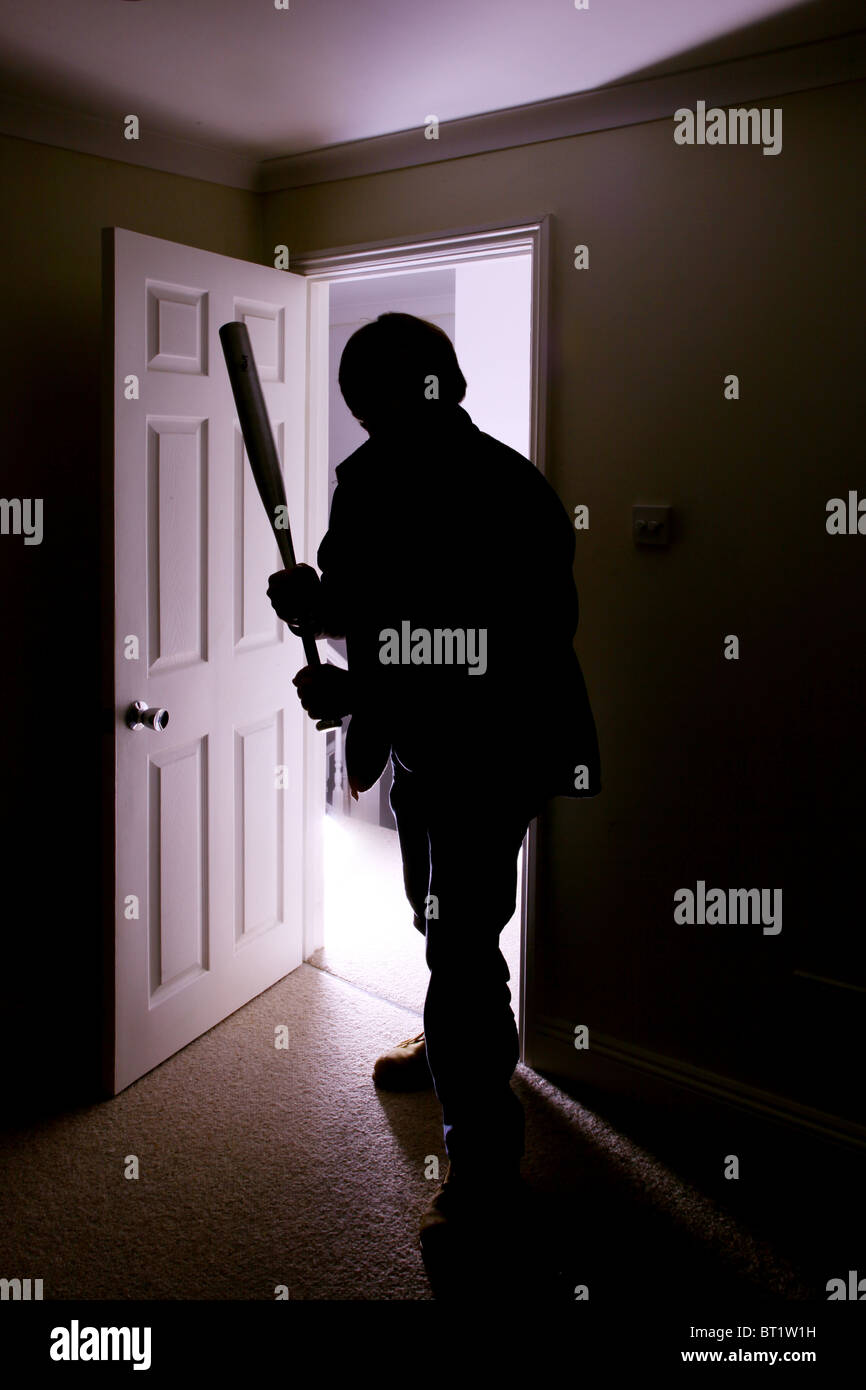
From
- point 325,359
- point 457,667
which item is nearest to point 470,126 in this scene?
point 325,359

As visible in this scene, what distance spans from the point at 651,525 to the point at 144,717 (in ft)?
3.90

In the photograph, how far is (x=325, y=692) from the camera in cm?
207

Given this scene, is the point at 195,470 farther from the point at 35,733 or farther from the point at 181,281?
the point at 35,733

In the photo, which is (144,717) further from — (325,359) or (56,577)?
(325,359)

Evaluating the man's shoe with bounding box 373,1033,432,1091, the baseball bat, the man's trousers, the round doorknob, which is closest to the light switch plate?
the man's trousers

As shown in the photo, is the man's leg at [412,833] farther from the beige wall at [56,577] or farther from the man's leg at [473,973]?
the beige wall at [56,577]

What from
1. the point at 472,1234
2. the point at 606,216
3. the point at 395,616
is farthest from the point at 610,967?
the point at 606,216

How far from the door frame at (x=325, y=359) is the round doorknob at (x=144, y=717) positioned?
0.73m

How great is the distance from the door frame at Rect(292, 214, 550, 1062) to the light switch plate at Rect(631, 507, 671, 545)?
0.25 m

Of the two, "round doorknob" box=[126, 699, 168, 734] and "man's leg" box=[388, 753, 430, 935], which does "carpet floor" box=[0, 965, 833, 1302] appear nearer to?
"man's leg" box=[388, 753, 430, 935]

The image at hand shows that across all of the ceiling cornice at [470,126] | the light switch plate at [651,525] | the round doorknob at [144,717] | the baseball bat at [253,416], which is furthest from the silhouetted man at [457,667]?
the ceiling cornice at [470,126]

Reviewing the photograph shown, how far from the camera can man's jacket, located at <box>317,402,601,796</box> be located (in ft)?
6.26

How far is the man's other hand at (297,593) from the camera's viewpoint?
205cm
